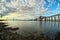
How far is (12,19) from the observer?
13414mm

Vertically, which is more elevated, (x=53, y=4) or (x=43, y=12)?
(x=53, y=4)

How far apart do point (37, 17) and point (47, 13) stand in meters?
1.50

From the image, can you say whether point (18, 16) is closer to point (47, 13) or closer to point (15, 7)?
point (15, 7)

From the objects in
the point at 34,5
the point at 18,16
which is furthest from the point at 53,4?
the point at 18,16

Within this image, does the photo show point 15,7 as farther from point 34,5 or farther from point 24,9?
point 34,5

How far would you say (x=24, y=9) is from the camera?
43.0 feet

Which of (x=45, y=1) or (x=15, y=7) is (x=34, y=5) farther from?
(x=15, y=7)

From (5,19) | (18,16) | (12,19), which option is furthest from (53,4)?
(5,19)

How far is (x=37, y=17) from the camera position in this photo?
13.6 metres

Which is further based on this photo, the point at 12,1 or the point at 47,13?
the point at 47,13

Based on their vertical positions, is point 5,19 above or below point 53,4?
below

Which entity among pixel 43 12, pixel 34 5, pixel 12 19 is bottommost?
pixel 12 19

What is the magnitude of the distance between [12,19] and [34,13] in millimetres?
3119

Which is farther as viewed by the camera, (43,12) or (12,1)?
(43,12)
